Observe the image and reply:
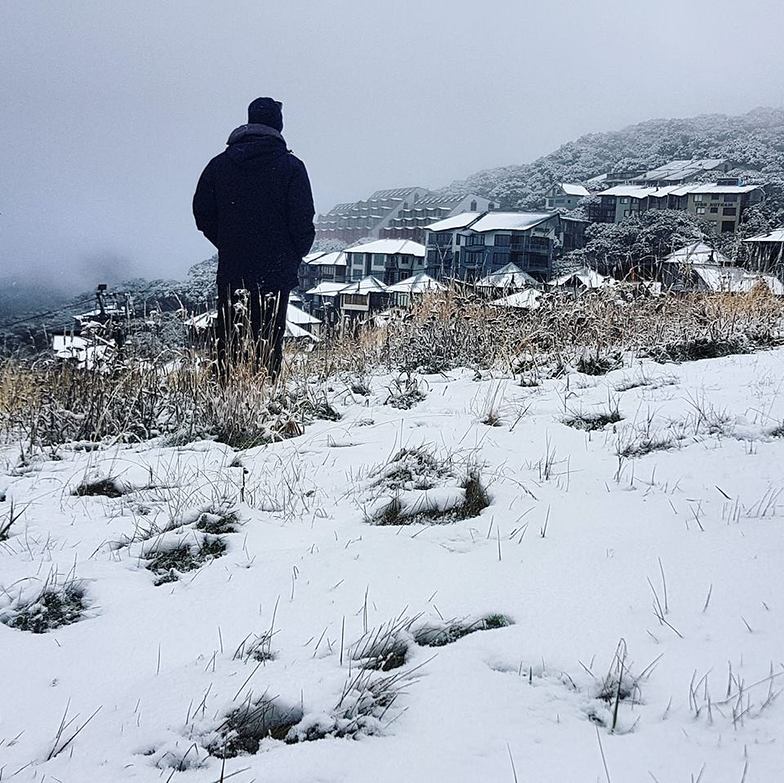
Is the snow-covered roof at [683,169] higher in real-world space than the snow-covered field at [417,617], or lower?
higher

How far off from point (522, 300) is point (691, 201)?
28238mm

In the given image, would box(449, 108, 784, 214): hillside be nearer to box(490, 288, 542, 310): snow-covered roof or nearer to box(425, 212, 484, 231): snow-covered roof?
box(425, 212, 484, 231): snow-covered roof

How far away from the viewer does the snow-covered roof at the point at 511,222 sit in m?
34.1

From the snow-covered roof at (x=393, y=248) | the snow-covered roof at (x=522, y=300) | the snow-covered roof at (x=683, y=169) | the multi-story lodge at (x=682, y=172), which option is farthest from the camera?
the snow-covered roof at (x=393, y=248)

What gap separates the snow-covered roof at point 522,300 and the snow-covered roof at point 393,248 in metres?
33.4

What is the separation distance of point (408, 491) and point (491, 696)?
1256mm

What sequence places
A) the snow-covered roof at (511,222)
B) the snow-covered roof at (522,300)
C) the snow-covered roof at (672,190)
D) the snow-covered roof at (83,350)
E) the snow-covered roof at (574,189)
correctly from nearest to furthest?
the snow-covered roof at (83,350), the snow-covered roof at (522,300), the snow-covered roof at (672,190), the snow-covered roof at (511,222), the snow-covered roof at (574,189)

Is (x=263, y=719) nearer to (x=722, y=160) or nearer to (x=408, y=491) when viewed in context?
(x=408, y=491)

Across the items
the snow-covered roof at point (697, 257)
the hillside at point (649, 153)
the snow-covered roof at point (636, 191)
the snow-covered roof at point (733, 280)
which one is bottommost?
the snow-covered roof at point (733, 280)

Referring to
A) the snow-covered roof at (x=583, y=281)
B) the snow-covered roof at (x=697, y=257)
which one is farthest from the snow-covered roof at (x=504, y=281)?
the snow-covered roof at (x=697, y=257)

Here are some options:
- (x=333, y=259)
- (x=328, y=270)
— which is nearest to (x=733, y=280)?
(x=333, y=259)

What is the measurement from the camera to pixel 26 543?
77.5 inches

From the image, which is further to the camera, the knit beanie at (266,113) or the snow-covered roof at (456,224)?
the snow-covered roof at (456,224)

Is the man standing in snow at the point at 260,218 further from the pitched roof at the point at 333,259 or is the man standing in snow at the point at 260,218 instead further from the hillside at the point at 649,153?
the pitched roof at the point at 333,259
